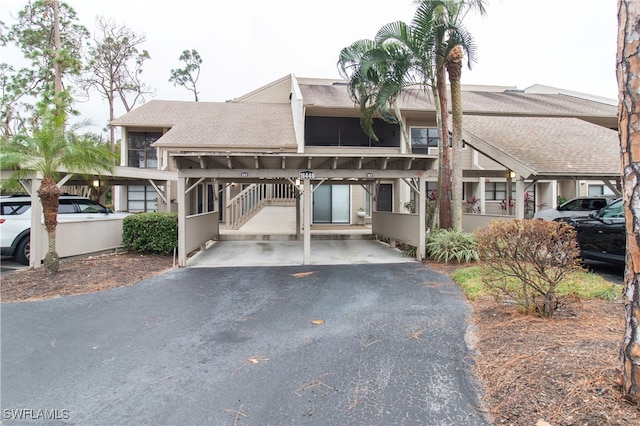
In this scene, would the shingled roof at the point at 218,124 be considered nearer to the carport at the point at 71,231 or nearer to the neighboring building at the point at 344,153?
the neighboring building at the point at 344,153

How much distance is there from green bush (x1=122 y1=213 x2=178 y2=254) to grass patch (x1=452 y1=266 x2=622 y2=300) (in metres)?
7.89

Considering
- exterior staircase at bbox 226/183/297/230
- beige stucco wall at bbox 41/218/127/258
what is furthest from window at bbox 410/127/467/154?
beige stucco wall at bbox 41/218/127/258

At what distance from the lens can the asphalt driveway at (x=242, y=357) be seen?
108 inches

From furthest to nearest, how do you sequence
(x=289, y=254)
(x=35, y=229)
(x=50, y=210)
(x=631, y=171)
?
(x=289, y=254) → (x=35, y=229) → (x=50, y=210) → (x=631, y=171)

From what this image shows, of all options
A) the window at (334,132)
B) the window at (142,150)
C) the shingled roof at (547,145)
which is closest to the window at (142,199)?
the window at (142,150)

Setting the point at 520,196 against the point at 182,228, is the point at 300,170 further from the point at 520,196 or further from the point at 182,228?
the point at 520,196

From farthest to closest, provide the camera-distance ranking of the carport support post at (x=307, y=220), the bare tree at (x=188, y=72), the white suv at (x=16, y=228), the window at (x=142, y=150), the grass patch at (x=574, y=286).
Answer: the bare tree at (x=188, y=72)
the window at (x=142, y=150)
the carport support post at (x=307, y=220)
the white suv at (x=16, y=228)
the grass patch at (x=574, y=286)

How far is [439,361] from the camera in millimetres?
3537

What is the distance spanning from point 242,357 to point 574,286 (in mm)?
5352

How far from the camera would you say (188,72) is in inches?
1313

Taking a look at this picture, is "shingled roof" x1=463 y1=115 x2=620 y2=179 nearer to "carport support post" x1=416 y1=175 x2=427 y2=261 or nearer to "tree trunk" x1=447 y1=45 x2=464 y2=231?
"tree trunk" x1=447 y1=45 x2=464 y2=231

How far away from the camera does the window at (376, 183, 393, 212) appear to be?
1747 cm

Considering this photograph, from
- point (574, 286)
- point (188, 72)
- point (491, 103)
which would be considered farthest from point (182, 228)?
point (188, 72)

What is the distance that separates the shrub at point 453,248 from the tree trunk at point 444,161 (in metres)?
0.87
